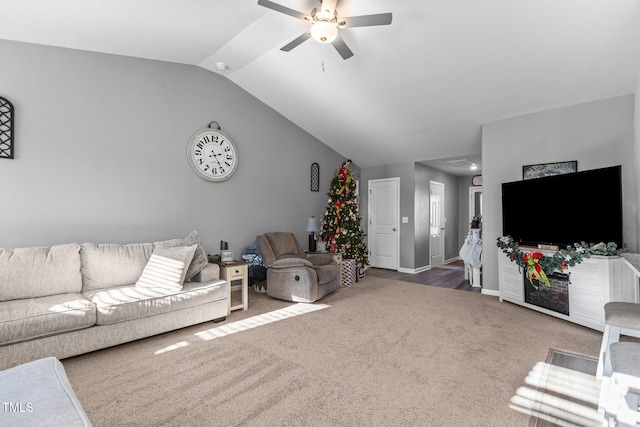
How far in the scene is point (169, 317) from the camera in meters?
2.95

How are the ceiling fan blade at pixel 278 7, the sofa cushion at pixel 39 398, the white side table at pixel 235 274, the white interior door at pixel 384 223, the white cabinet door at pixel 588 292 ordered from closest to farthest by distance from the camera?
1. the sofa cushion at pixel 39 398
2. the ceiling fan blade at pixel 278 7
3. the white cabinet door at pixel 588 292
4. the white side table at pixel 235 274
5. the white interior door at pixel 384 223

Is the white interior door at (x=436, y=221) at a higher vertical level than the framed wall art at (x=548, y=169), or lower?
lower

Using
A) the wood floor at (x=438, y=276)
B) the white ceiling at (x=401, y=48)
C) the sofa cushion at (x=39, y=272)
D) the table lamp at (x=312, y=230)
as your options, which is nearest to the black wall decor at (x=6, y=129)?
the white ceiling at (x=401, y=48)

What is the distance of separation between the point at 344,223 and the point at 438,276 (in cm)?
225

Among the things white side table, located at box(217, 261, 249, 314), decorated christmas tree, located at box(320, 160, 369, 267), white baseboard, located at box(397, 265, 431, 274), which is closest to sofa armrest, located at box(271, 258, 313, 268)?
white side table, located at box(217, 261, 249, 314)

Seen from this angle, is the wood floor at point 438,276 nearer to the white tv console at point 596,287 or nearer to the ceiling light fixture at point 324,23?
the white tv console at point 596,287

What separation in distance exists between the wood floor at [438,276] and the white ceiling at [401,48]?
2531 mm

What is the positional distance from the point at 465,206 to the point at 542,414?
7232 mm

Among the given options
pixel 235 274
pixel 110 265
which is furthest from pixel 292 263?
pixel 110 265

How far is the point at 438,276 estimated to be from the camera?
6.07 meters

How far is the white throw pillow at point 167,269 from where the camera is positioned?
304cm

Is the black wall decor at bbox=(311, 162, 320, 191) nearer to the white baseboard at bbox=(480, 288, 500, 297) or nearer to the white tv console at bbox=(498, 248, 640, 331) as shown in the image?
the white baseboard at bbox=(480, 288, 500, 297)

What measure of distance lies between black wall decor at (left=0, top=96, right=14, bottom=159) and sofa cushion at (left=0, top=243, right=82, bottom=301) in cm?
99

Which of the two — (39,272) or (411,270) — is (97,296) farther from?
(411,270)
